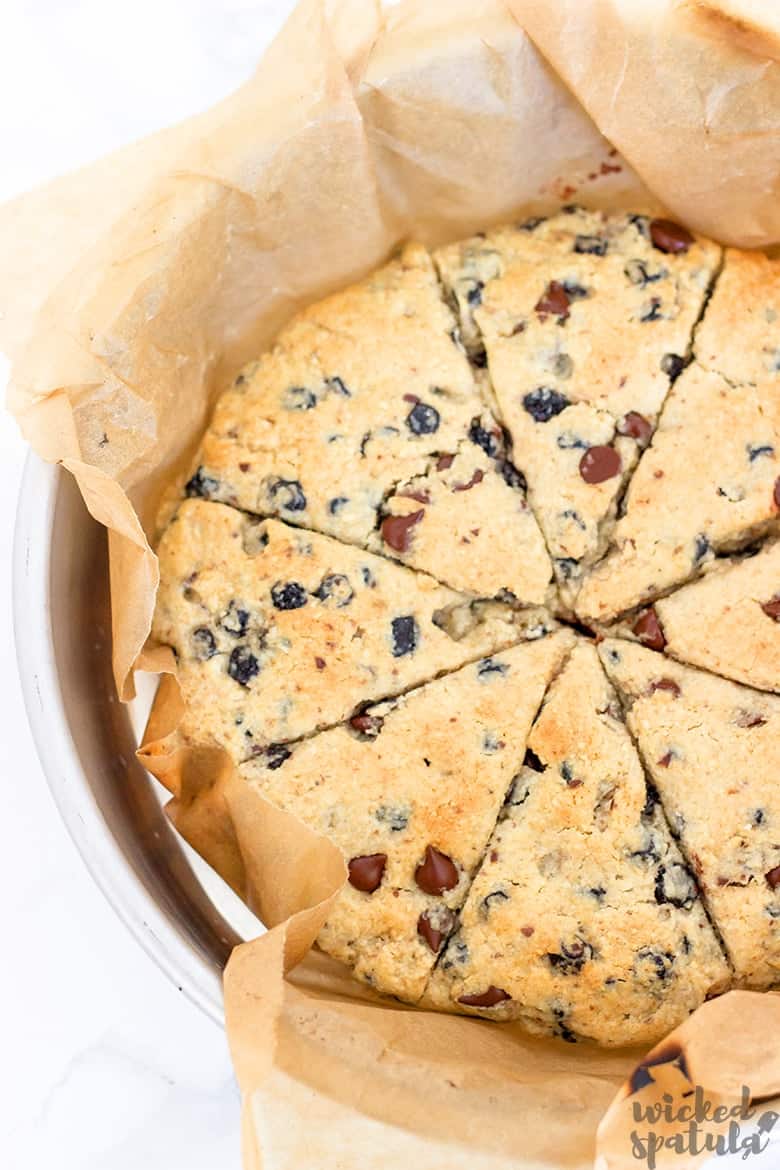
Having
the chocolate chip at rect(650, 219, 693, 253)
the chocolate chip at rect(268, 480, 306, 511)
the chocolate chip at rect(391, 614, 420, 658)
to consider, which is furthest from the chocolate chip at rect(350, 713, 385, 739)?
A: the chocolate chip at rect(650, 219, 693, 253)

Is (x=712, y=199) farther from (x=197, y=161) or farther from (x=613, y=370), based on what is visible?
(x=197, y=161)

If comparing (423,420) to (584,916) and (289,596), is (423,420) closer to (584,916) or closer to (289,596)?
(289,596)

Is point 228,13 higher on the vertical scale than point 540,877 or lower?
higher

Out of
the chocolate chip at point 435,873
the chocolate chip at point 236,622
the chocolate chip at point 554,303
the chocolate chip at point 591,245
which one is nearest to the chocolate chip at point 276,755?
the chocolate chip at point 236,622

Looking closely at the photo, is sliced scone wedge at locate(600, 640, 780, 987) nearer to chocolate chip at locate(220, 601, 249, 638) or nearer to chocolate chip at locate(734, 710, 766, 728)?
chocolate chip at locate(734, 710, 766, 728)

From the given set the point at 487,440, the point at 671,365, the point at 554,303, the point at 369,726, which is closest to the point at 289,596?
the point at 369,726

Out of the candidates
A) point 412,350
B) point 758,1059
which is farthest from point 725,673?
point 412,350
